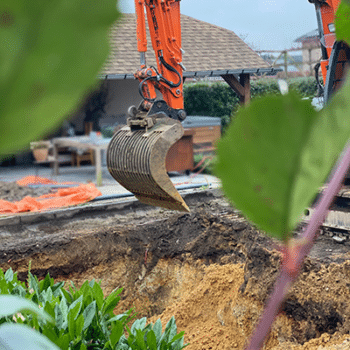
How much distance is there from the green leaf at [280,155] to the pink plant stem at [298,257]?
17mm

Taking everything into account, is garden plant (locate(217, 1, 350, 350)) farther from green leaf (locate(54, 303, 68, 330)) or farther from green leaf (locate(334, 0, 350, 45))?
green leaf (locate(54, 303, 68, 330))

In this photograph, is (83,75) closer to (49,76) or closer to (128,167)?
(49,76)

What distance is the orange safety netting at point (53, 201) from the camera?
693cm

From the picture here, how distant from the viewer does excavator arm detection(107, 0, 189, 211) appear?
5074mm

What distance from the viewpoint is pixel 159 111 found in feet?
18.9

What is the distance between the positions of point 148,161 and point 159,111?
1.01 metres

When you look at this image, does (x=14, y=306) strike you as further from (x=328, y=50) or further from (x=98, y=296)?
(x=328, y=50)

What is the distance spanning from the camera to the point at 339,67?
17.6ft

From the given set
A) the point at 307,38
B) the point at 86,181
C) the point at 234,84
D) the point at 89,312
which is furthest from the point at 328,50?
the point at 307,38

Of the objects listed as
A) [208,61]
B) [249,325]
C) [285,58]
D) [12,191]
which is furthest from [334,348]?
[285,58]

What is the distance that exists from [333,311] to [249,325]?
93cm

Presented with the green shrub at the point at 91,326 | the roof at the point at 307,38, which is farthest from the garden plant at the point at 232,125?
the roof at the point at 307,38

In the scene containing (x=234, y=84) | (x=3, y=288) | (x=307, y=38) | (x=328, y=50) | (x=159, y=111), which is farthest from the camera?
(x=307, y=38)

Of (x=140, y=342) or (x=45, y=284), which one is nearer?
(x=140, y=342)
